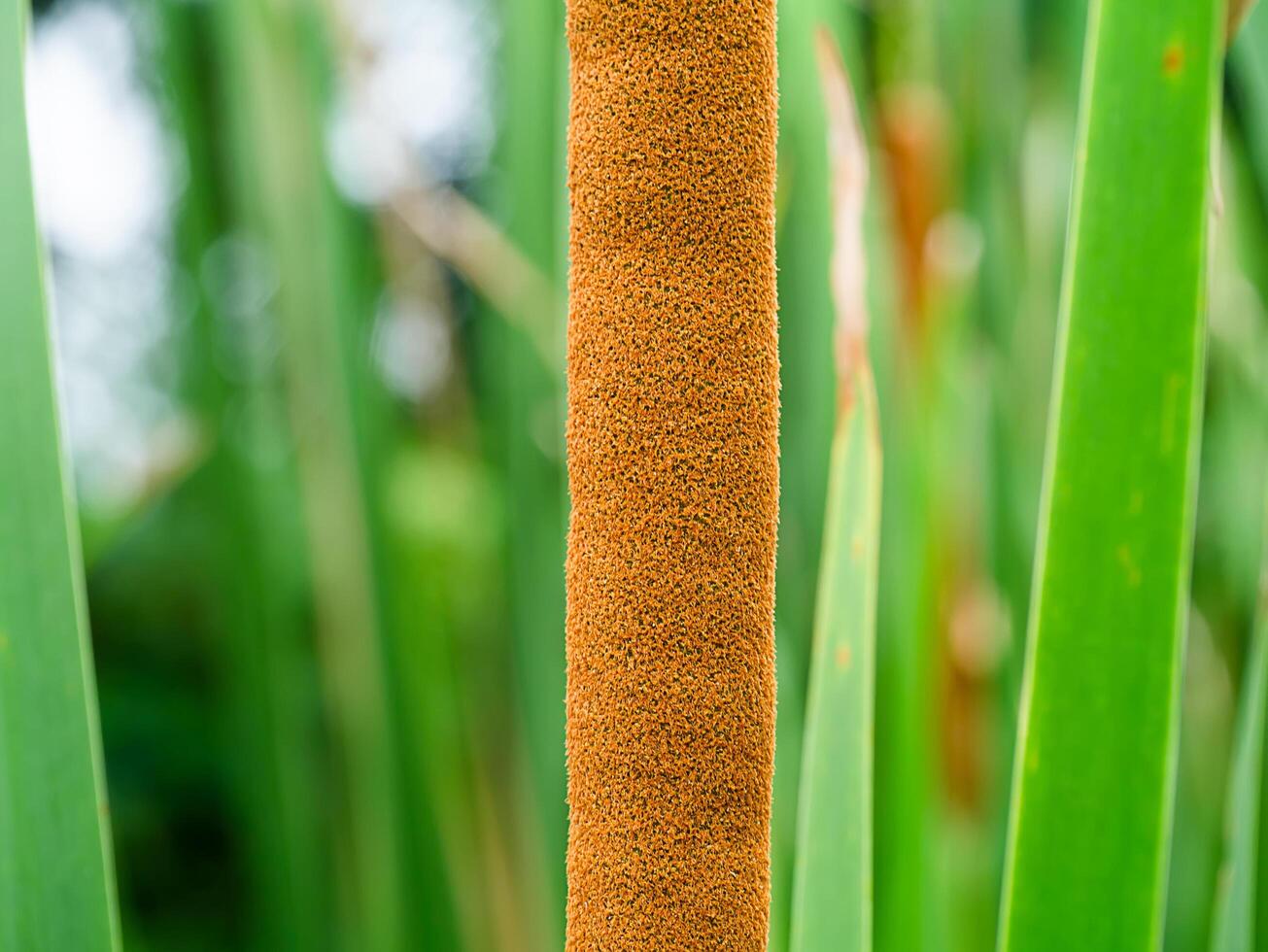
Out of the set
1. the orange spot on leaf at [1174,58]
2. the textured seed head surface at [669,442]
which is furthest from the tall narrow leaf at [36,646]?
the orange spot on leaf at [1174,58]

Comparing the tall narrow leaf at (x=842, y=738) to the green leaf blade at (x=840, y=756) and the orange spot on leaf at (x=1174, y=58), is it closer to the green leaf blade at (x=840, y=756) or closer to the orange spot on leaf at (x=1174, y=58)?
the green leaf blade at (x=840, y=756)

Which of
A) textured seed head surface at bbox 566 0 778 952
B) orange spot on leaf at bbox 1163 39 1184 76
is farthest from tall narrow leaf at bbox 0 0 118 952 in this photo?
orange spot on leaf at bbox 1163 39 1184 76

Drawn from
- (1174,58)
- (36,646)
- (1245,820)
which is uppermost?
(1174,58)

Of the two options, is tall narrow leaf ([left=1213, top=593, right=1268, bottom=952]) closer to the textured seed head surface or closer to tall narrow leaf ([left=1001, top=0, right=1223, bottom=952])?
tall narrow leaf ([left=1001, top=0, right=1223, bottom=952])

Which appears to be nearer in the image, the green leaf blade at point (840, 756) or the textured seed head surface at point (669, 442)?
the textured seed head surface at point (669, 442)

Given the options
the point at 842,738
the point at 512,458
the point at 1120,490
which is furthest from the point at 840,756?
the point at 512,458

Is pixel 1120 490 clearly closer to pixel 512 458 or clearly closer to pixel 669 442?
pixel 669 442

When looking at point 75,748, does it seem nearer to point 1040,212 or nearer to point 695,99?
point 695,99
